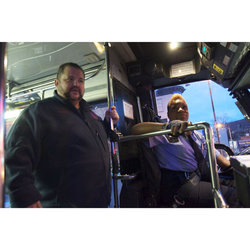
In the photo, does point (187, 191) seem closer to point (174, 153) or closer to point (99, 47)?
point (174, 153)

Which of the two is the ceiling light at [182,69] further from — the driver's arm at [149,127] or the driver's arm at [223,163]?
the driver's arm at [223,163]

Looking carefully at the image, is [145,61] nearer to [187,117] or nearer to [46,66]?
[187,117]

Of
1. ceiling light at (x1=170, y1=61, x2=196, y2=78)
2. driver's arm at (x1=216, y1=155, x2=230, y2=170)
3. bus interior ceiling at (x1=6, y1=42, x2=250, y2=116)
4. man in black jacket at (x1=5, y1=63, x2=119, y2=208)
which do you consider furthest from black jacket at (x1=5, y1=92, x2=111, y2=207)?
ceiling light at (x1=170, y1=61, x2=196, y2=78)

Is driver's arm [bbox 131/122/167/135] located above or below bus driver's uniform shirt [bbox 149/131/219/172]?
above

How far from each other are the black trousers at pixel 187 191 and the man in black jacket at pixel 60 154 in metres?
0.56

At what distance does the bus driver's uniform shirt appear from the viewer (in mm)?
1493

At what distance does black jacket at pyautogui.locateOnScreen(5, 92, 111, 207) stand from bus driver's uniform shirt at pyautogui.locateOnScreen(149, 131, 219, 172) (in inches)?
24.2

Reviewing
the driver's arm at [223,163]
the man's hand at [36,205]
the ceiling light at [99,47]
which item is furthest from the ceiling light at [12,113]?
the driver's arm at [223,163]

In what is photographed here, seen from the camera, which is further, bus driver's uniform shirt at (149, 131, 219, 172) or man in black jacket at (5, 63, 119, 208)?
bus driver's uniform shirt at (149, 131, 219, 172)

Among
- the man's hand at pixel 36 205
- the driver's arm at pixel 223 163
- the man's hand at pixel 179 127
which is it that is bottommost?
the man's hand at pixel 36 205

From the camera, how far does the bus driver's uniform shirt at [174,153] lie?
58.8 inches

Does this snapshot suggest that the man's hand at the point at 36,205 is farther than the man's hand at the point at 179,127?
No

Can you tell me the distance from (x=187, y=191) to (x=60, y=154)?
3.49 feet

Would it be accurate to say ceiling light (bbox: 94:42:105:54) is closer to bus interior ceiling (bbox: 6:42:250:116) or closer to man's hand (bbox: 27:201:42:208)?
bus interior ceiling (bbox: 6:42:250:116)
